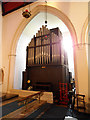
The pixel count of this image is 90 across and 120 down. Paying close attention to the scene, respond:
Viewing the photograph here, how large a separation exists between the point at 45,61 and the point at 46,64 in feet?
0.78

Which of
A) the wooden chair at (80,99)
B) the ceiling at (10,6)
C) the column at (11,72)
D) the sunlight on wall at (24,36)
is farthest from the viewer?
the ceiling at (10,6)

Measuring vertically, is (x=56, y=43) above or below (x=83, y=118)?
above

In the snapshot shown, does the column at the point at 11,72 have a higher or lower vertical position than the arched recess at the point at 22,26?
lower

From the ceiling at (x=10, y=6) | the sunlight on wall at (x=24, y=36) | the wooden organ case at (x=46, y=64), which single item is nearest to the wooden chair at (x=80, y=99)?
the wooden organ case at (x=46, y=64)

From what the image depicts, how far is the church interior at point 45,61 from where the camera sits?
3.54 metres

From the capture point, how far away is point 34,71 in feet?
19.2

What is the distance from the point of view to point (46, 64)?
525cm

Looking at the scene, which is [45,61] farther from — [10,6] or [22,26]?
[10,6]

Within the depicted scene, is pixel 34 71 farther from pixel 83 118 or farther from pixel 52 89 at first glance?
pixel 83 118

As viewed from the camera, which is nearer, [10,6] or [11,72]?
[11,72]

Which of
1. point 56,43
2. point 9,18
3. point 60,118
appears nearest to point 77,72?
point 60,118

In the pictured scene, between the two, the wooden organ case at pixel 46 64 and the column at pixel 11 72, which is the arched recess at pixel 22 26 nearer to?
the column at pixel 11 72

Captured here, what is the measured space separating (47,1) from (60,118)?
6.28 meters

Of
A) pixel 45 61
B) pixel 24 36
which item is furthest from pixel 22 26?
pixel 45 61
